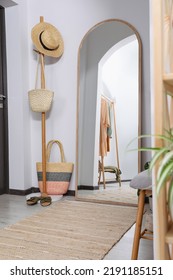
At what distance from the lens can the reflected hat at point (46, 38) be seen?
2.66m

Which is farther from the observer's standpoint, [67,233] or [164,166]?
[67,233]

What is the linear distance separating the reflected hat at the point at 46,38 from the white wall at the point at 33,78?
129mm

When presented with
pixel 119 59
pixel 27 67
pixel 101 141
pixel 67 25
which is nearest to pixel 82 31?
pixel 67 25

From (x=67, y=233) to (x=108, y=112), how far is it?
1.31m

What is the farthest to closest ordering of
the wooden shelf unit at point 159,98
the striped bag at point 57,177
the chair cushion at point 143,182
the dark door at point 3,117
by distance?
1. the dark door at point 3,117
2. the striped bag at point 57,177
3. the chair cushion at point 143,182
4. the wooden shelf unit at point 159,98

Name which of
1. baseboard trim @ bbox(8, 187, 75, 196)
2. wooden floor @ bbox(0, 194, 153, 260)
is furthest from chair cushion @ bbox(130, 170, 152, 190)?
baseboard trim @ bbox(8, 187, 75, 196)

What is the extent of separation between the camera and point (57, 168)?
9.16 feet

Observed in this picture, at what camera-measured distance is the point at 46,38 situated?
2658mm

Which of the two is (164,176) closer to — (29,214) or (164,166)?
(164,166)

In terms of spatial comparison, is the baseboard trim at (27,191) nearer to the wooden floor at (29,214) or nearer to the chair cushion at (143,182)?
the wooden floor at (29,214)

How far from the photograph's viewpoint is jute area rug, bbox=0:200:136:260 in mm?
1474

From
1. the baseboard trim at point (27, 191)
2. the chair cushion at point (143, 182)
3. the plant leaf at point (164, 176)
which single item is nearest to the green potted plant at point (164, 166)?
the plant leaf at point (164, 176)

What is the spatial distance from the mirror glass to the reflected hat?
26 centimetres

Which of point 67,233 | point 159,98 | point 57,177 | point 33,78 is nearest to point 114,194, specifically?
point 57,177
